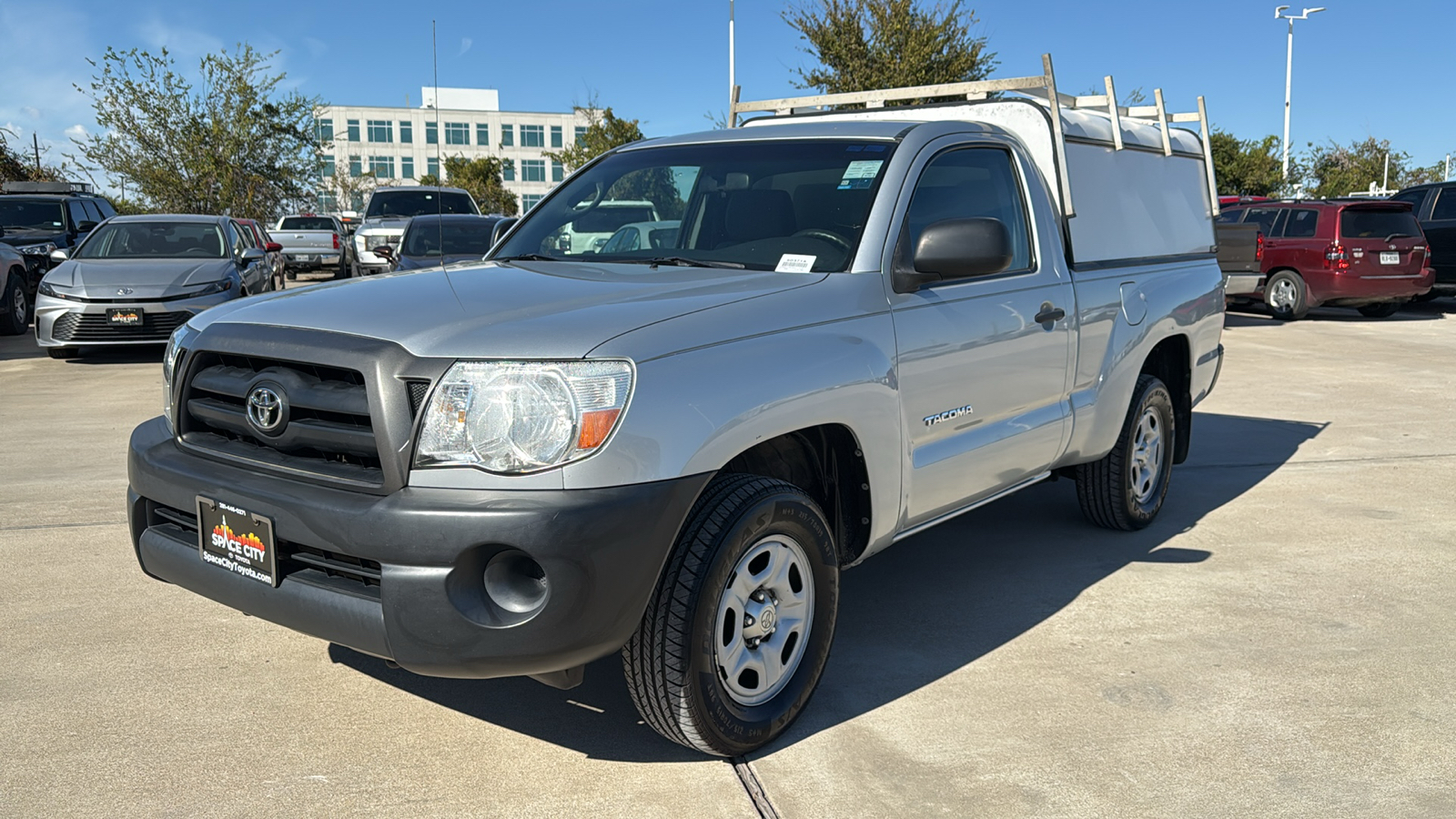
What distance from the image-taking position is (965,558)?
5.23 meters

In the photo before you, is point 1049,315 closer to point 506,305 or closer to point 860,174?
point 860,174

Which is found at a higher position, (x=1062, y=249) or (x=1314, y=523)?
(x=1062, y=249)

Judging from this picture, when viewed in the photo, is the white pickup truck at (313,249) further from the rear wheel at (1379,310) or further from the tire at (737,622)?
the tire at (737,622)

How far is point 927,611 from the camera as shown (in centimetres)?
451

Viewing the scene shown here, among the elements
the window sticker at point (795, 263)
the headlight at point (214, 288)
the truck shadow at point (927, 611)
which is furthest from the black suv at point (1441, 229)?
the window sticker at point (795, 263)

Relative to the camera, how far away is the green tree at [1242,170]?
45.9 m

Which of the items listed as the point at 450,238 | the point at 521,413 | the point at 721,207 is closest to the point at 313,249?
the point at 450,238

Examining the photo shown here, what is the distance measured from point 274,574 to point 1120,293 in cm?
365

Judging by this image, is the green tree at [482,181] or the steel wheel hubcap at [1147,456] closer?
the steel wheel hubcap at [1147,456]

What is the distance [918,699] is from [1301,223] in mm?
15578

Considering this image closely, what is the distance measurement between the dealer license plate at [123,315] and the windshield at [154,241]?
1.10 meters

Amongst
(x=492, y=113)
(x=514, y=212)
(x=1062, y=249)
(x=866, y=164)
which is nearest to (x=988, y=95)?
(x=1062, y=249)

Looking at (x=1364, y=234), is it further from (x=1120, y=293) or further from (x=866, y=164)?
(x=866, y=164)

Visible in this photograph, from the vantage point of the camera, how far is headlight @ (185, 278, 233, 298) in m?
11.5
